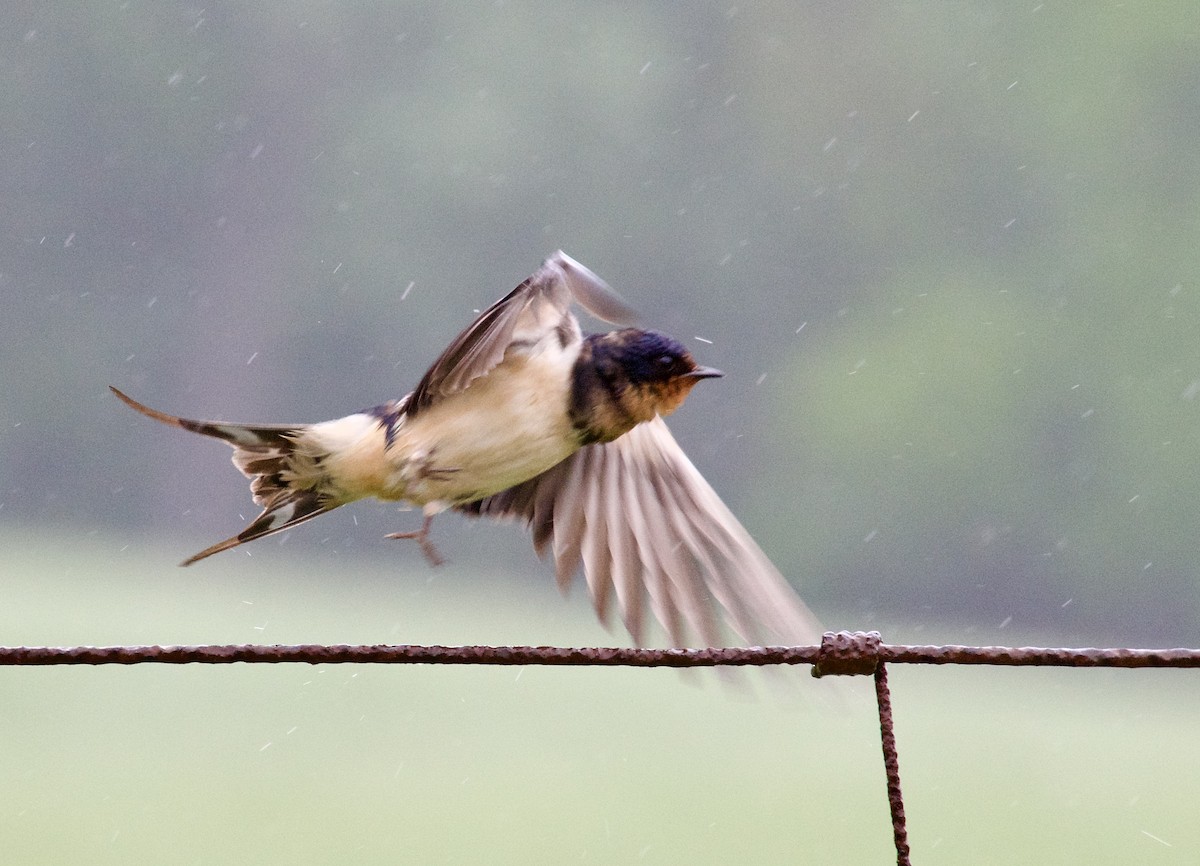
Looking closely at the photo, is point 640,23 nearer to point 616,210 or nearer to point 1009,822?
point 616,210

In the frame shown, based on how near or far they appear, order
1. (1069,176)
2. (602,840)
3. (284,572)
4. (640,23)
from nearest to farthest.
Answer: (602,840) < (284,572) < (1069,176) < (640,23)

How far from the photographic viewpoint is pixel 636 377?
1774mm

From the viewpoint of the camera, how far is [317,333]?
42.8ft

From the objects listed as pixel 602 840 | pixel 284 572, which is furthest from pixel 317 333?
pixel 602 840

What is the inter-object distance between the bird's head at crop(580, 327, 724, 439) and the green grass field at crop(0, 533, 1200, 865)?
6.96 metres

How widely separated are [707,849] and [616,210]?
22.3 feet

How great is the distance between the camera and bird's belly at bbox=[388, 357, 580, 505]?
174cm

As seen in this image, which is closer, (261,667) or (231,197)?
(261,667)

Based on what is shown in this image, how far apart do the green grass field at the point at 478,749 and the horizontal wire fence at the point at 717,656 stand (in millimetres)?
7800

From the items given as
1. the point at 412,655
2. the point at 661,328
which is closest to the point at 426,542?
the point at 412,655

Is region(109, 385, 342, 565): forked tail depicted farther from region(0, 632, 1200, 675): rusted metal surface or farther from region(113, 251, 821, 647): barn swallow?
region(0, 632, 1200, 675): rusted metal surface

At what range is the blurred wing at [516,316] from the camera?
63.4 inches

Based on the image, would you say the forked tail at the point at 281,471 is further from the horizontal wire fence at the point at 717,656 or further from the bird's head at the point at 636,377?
the horizontal wire fence at the point at 717,656

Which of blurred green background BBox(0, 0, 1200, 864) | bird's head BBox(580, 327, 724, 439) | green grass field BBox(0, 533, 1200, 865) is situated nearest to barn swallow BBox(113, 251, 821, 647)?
bird's head BBox(580, 327, 724, 439)
